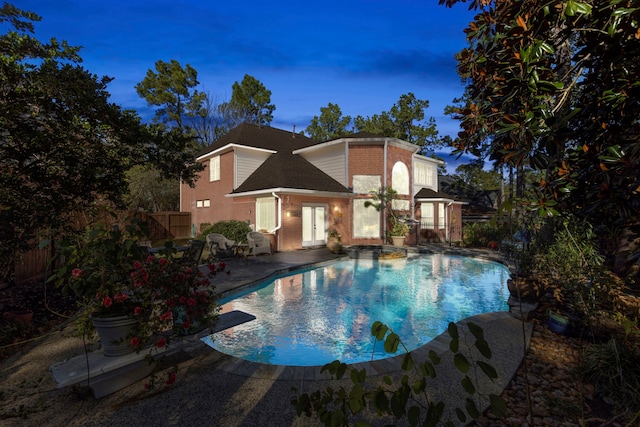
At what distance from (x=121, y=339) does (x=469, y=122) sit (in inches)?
182

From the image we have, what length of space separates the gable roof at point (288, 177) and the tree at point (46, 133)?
9658mm

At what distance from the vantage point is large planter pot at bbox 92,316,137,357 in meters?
3.28

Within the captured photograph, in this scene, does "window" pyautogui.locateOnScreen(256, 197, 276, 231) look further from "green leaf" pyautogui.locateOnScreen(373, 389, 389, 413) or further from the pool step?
"green leaf" pyautogui.locateOnScreen(373, 389, 389, 413)

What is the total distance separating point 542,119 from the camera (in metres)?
2.32

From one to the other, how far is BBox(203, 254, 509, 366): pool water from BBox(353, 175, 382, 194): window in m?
6.43

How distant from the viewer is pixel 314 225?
56.9 ft

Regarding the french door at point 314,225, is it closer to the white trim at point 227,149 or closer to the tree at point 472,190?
the white trim at point 227,149

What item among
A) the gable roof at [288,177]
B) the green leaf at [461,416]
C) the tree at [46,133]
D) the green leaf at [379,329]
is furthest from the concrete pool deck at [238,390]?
the gable roof at [288,177]

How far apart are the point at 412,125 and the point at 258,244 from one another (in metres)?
26.3

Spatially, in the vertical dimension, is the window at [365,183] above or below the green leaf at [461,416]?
above

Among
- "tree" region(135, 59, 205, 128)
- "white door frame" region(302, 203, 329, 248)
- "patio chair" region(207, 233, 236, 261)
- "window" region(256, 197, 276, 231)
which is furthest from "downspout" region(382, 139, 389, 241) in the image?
"tree" region(135, 59, 205, 128)

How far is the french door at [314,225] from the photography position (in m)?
16.9

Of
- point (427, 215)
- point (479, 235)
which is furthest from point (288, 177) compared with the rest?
point (479, 235)

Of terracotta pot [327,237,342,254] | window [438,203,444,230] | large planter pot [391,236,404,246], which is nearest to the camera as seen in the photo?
terracotta pot [327,237,342,254]
